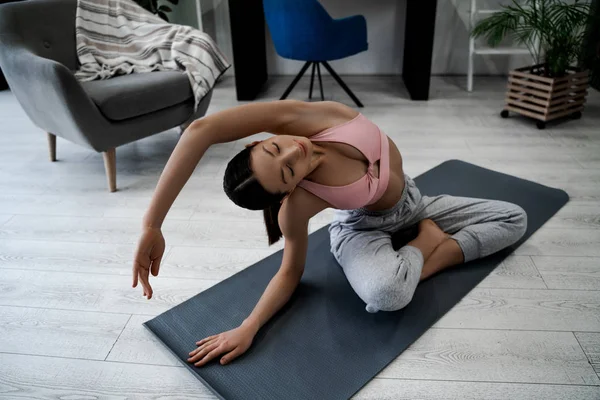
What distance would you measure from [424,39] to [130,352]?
2.55 m

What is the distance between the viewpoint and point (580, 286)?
4.73ft

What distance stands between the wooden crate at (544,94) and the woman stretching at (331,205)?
1323mm

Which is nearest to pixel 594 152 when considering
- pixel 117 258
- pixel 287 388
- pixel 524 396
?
pixel 524 396

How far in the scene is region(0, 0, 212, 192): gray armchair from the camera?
6.47 ft

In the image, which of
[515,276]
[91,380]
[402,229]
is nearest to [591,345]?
[515,276]

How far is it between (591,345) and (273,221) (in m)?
0.87

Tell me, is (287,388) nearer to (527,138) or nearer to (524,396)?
(524,396)

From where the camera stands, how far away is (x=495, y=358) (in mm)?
1204

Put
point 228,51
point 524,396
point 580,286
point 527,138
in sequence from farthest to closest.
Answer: point 228,51 < point 527,138 < point 580,286 < point 524,396

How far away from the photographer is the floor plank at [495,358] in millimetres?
1152

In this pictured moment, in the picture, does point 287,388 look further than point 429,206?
No

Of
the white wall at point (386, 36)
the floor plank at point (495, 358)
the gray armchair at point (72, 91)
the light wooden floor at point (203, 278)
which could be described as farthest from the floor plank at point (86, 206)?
the white wall at point (386, 36)

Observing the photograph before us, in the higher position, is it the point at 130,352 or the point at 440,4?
the point at 440,4

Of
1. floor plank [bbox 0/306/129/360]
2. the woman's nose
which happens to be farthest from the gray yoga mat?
the woman's nose
